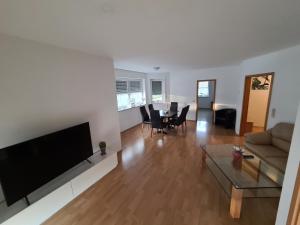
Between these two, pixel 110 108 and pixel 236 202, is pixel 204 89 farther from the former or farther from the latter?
pixel 236 202

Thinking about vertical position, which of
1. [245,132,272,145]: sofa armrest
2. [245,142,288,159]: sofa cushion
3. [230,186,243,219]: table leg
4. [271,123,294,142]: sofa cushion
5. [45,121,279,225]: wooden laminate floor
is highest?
[271,123,294,142]: sofa cushion

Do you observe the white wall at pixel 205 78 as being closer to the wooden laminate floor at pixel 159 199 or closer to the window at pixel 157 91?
the window at pixel 157 91

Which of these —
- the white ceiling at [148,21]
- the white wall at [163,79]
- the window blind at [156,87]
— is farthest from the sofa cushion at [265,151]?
the window blind at [156,87]

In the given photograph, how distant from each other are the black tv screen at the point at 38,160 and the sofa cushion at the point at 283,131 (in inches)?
146

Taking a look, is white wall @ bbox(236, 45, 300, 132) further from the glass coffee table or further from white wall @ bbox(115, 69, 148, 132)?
white wall @ bbox(115, 69, 148, 132)

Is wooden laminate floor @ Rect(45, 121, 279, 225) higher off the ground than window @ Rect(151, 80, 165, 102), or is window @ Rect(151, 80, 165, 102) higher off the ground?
window @ Rect(151, 80, 165, 102)

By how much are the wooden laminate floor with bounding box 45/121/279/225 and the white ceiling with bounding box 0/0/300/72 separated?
7.77 feet

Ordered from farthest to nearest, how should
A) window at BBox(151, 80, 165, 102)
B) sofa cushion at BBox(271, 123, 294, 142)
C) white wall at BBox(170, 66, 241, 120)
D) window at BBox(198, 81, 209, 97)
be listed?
window at BBox(198, 81, 209, 97) < window at BBox(151, 80, 165, 102) < white wall at BBox(170, 66, 241, 120) < sofa cushion at BBox(271, 123, 294, 142)

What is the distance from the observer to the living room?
131 centimetres

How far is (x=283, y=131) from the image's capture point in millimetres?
2689

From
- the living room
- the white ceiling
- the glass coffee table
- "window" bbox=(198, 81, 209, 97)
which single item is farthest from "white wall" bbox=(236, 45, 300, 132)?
"window" bbox=(198, 81, 209, 97)

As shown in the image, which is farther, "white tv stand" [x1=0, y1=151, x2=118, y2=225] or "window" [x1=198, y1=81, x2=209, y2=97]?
"window" [x1=198, y1=81, x2=209, y2=97]

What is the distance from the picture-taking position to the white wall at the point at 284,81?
264 cm

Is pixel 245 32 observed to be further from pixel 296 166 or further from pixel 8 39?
pixel 8 39
